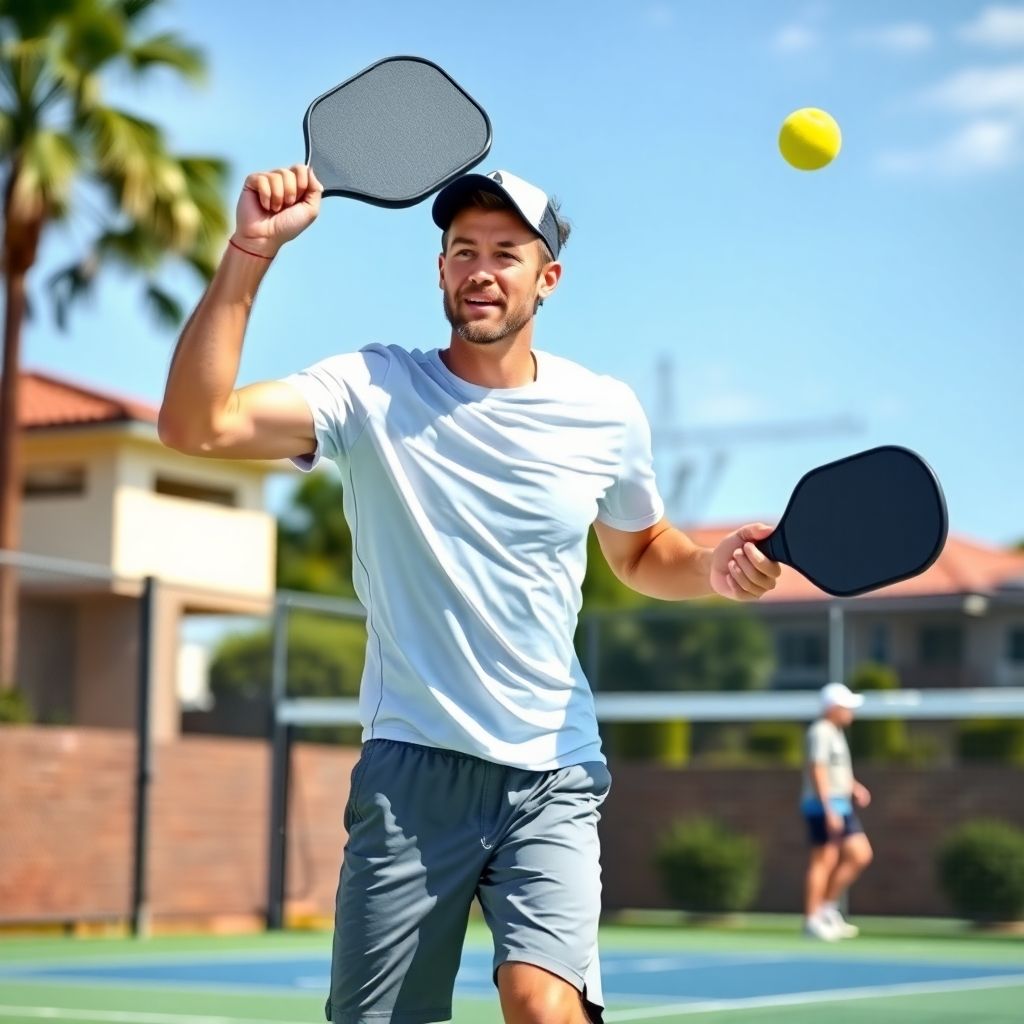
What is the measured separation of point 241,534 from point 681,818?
43.3 feet

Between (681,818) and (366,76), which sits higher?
(366,76)

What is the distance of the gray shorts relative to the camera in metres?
3.61

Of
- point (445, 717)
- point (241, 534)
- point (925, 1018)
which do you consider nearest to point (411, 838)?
point (445, 717)

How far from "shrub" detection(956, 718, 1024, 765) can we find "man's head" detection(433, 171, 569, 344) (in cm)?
1677

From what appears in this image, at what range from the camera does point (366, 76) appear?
4090 millimetres

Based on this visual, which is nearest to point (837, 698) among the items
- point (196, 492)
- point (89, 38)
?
point (89, 38)

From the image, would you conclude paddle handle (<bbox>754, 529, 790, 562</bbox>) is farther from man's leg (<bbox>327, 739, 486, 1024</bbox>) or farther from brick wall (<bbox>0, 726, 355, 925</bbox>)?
brick wall (<bbox>0, 726, 355, 925</bbox>)

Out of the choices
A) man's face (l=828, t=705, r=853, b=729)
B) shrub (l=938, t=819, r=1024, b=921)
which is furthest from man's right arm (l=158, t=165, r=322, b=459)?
A: shrub (l=938, t=819, r=1024, b=921)

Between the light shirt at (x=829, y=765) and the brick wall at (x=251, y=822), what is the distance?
3.21 meters

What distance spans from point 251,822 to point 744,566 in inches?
482

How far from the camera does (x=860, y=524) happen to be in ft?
12.2

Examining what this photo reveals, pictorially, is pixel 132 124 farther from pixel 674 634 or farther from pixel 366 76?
pixel 366 76

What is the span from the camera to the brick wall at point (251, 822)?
13492 mm

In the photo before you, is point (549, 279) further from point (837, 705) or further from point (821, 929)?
point (821, 929)
